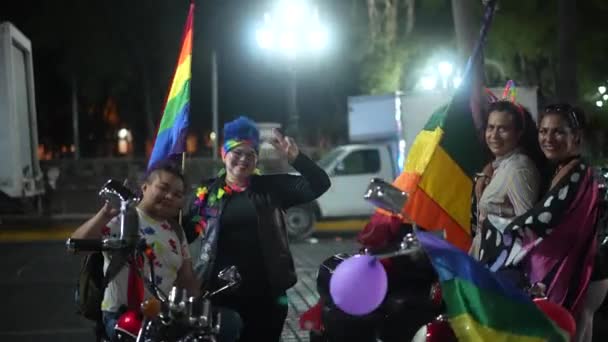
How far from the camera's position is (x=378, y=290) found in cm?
322

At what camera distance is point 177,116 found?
4.47 metres

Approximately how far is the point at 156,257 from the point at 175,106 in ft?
3.71

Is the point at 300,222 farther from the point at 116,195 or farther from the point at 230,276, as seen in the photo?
the point at 116,195

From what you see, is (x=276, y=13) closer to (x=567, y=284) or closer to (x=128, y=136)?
(x=567, y=284)

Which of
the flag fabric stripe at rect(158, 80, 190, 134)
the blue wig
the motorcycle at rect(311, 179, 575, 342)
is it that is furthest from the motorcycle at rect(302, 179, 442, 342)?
the flag fabric stripe at rect(158, 80, 190, 134)

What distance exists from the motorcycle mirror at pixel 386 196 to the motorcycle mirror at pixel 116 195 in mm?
1002

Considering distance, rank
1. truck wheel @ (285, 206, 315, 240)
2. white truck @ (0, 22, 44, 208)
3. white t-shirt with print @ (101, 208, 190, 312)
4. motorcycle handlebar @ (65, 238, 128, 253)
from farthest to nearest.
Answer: truck wheel @ (285, 206, 315, 240), white truck @ (0, 22, 44, 208), white t-shirt with print @ (101, 208, 190, 312), motorcycle handlebar @ (65, 238, 128, 253)

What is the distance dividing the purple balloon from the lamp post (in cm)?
1814

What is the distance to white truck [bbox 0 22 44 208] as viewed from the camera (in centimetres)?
1275

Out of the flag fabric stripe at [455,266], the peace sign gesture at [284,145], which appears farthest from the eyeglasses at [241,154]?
the flag fabric stripe at [455,266]

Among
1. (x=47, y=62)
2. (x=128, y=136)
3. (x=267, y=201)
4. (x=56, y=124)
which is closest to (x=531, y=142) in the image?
(x=267, y=201)

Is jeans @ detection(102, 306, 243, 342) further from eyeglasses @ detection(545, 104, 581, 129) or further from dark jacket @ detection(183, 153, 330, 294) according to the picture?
eyeglasses @ detection(545, 104, 581, 129)

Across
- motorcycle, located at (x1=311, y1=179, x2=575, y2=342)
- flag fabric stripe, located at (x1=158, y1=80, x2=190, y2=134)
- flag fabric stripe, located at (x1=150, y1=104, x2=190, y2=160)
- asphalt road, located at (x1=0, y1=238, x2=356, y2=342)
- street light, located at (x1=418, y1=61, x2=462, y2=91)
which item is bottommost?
asphalt road, located at (x1=0, y1=238, x2=356, y2=342)

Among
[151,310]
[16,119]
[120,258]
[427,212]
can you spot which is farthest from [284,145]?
[16,119]
